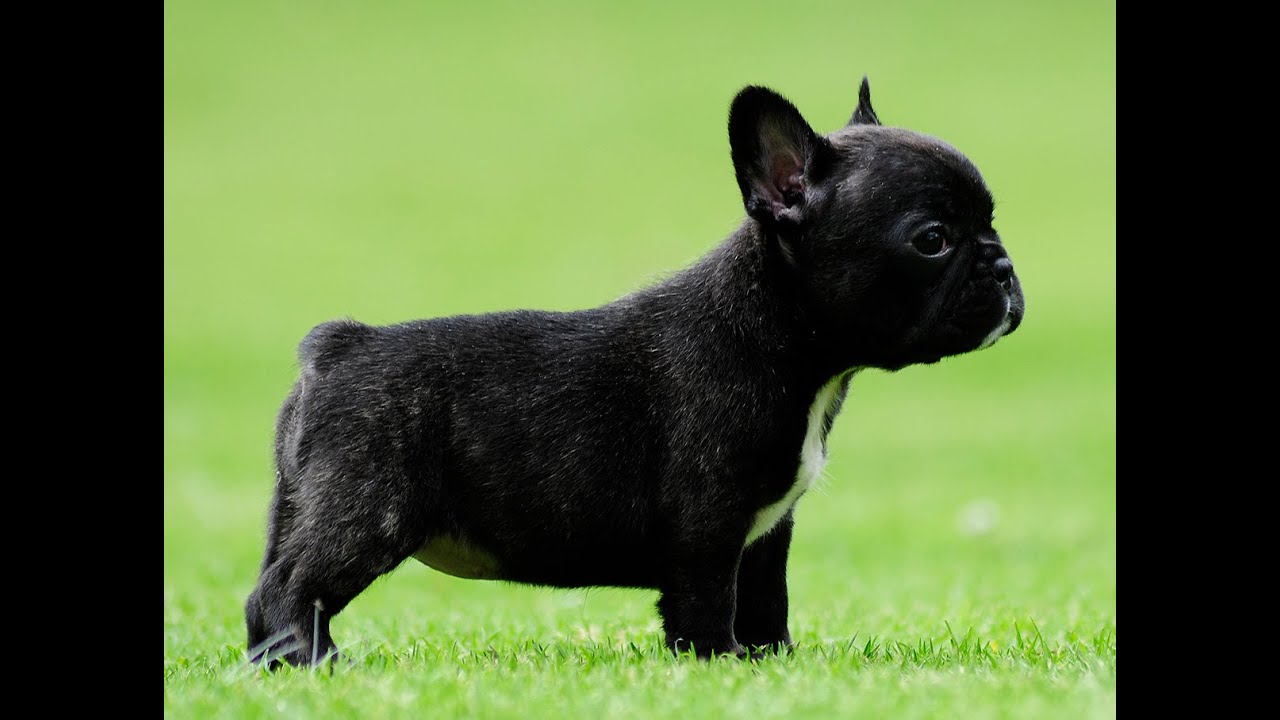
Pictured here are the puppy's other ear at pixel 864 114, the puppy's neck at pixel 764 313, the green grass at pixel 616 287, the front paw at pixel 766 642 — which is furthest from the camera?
the puppy's other ear at pixel 864 114

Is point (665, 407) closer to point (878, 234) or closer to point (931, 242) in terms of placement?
point (878, 234)

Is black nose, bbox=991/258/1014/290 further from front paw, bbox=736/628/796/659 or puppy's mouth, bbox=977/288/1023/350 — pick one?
front paw, bbox=736/628/796/659

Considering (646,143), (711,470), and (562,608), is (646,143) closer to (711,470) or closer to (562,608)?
(562,608)

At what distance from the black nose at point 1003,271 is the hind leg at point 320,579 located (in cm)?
244

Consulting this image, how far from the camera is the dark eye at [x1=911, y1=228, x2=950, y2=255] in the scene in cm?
584

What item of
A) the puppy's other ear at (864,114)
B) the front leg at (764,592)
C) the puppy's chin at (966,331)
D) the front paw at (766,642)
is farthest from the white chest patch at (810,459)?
the puppy's other ear at (864,114)

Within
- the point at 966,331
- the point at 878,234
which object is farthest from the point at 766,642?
the point at 878,234

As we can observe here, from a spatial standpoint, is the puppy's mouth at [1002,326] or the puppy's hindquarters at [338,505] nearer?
the puppy's hindquarters at [338,505]

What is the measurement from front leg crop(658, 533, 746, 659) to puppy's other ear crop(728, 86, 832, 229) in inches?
51.3

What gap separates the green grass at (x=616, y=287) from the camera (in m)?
5.64

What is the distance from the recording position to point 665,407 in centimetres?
604

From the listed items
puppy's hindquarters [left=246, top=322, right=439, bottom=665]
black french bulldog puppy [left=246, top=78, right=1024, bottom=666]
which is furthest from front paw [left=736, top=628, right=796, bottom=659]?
puppy's hindquarters [left=246, top=322, right=439, bottom=665]

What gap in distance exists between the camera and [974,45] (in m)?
38.1

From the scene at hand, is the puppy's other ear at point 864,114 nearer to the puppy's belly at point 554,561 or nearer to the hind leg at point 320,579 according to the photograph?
the puppy's belly at point 554,561
